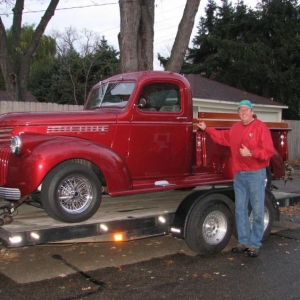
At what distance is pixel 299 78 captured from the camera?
2827cm

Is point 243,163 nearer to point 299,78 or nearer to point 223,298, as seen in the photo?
point 223,298

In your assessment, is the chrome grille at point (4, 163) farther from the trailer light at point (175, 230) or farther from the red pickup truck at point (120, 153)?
the trailer light at point (175, 230)

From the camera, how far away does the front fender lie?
4.90m

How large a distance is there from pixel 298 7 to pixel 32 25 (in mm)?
23872

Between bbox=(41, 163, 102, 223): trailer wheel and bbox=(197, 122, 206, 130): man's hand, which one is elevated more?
bbox=(197, 122, 206, 130): man's hand

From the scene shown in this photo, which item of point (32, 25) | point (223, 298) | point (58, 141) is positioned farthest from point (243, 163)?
point (32, 25)

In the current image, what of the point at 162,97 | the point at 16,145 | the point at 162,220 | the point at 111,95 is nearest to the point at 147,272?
the point at 162,220

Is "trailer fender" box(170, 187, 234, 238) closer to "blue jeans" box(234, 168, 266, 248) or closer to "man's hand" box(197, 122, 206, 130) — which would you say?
"blue jeans" box(234, 168, 266, 248)

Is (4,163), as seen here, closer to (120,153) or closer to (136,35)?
(120,153)

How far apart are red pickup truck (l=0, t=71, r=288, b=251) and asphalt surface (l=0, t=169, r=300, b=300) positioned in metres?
0.49

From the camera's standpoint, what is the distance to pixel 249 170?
5.55m

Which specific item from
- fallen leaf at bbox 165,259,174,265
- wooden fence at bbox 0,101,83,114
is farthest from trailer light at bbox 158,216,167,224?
wooden fence at bbox 0,101,83,114

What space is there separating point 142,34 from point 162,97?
4374 mm

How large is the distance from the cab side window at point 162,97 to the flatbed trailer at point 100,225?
1.39 metres
